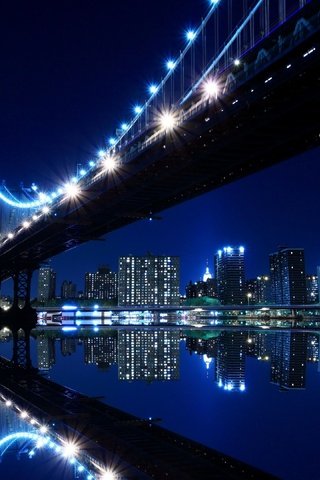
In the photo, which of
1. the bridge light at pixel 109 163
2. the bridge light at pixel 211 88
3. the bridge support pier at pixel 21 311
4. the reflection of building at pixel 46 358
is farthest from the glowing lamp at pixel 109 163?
the bridge support pier at pixel 21 311

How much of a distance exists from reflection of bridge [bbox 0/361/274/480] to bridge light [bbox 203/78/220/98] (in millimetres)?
14786

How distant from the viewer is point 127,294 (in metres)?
160

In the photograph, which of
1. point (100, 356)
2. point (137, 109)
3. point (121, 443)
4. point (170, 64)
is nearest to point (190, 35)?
point (170, 64)

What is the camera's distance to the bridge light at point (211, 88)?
22422mm

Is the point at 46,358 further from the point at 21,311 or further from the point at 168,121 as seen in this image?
the point at 21,311

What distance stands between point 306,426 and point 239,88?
1538 centimetres

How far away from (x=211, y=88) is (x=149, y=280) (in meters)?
139

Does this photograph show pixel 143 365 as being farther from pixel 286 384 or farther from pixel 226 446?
pixel 226 446

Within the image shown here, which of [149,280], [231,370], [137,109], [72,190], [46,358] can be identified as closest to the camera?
[231,370]

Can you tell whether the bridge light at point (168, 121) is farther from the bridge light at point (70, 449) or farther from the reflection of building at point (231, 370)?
the bridge light at point (70, 449)

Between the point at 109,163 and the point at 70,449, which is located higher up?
the point at 109,163

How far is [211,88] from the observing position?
22.9 m

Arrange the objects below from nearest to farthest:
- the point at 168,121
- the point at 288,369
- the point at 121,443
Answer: the point at 121,443, the point at 288,369, the point at 168,121

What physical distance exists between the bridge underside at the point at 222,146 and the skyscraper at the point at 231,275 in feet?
468
